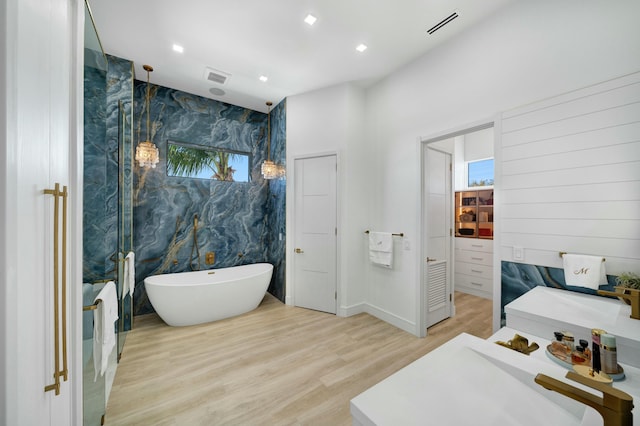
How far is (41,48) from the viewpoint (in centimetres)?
73

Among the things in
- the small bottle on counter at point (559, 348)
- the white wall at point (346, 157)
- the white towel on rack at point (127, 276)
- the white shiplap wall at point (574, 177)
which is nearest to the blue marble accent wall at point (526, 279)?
the white shiplap wall at point (574, 177)

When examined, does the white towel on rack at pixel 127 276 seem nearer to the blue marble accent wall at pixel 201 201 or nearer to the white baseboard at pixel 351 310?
the blue marble accent wall at pixel 201 201

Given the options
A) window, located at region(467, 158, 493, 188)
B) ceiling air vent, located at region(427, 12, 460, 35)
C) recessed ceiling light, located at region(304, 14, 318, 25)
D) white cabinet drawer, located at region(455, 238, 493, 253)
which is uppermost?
ceiling air vent, located at region(427, 12, 460, 35)

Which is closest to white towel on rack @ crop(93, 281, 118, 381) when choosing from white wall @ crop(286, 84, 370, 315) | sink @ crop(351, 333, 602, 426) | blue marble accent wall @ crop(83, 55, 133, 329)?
blue marble accent wall @ crop(83, 55, 133, 329)

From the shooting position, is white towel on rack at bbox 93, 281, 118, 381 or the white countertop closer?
the white countertop

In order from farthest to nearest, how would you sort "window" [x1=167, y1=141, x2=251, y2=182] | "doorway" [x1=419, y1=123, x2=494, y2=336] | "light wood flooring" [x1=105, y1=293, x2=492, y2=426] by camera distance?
"window" [x1=167, y1=141, x2=251, y2=182] < "doorway" [x1=419, y1=123, x2=494, y2=336] < "light wood flooring" [x1=105, y1=293, x2=492, y2=426]

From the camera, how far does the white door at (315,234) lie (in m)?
3.50

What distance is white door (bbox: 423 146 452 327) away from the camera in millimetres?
3115

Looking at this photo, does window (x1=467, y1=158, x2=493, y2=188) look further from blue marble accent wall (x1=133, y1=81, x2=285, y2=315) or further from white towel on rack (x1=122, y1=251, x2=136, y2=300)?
white towel on rack (x1=122, y1=251, x2=136, y2=300)

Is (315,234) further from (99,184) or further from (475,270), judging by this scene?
(475,270)

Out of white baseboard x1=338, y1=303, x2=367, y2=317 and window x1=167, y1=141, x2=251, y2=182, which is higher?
window x1=167, y1=141, x2=251, y2=182

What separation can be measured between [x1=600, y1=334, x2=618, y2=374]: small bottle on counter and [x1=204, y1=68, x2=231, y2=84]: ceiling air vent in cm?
402

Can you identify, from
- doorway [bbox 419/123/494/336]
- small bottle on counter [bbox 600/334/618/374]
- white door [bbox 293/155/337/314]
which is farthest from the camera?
white door [bbox 293/155/337/314]

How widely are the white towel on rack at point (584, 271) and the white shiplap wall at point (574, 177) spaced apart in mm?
91
